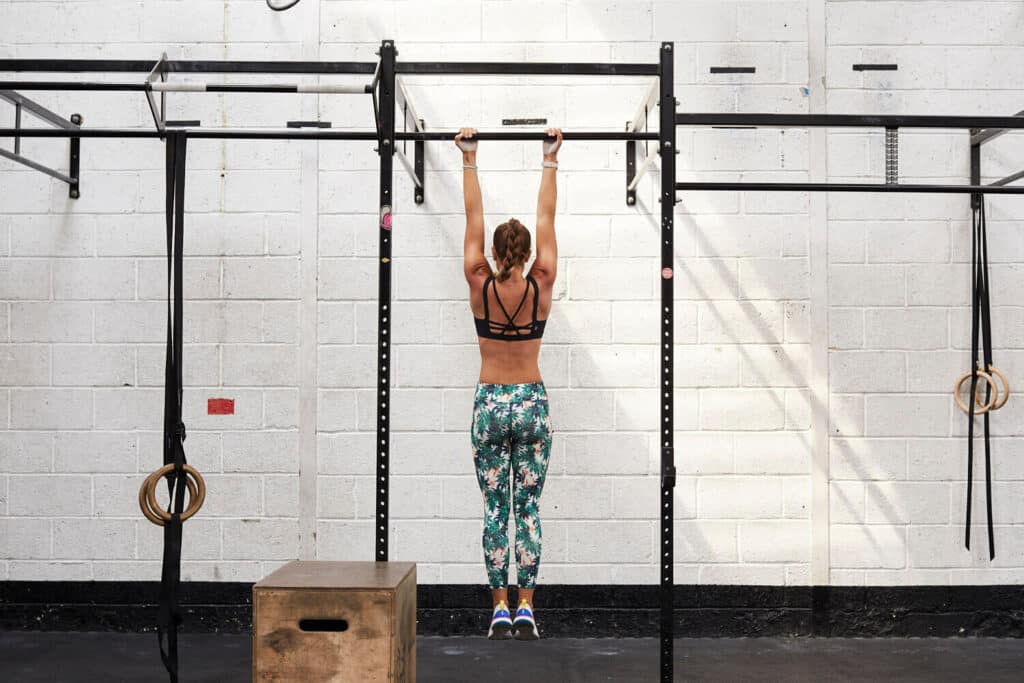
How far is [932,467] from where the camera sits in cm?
438

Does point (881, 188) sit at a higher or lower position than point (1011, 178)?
lower

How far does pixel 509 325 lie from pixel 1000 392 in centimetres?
Answer: 280

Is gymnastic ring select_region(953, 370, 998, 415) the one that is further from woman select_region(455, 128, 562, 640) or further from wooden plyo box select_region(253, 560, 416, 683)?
wooden plyo box select_region(253, 560, 416, 683)

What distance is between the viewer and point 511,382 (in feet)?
10.8

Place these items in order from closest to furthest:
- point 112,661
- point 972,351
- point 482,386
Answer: point 482,386 < point 112,661 < point 972,351

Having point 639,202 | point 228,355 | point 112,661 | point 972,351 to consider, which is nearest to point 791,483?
point 972,351

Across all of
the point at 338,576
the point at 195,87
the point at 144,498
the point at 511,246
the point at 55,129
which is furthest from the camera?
the point at 55,129

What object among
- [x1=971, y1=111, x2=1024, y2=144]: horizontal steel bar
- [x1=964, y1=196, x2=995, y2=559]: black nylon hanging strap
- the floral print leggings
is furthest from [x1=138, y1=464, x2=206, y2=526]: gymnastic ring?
[x1=971, y1=111, x2=1024, y2=144]: horizontal steel bar

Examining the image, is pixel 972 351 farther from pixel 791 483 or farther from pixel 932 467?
pixel 791 483

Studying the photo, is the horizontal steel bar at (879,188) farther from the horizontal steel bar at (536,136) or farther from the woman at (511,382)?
the woman at (511,382)

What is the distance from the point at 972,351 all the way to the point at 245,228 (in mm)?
3781

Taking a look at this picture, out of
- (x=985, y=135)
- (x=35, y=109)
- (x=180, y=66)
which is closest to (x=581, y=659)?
(x=180, y=66)

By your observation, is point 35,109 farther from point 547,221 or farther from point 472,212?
point 547,221

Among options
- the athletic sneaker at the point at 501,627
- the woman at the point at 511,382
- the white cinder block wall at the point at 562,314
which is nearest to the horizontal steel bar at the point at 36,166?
the white cinder block wall at the point at 562,314
